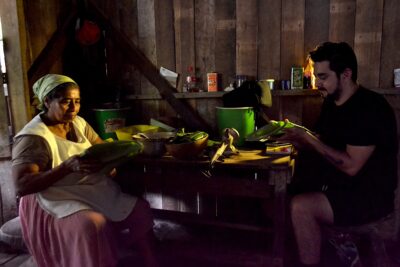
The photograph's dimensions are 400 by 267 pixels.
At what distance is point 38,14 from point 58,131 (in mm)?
1894

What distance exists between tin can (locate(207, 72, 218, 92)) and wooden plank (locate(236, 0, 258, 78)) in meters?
0.27

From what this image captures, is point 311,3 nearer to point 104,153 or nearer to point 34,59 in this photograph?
point 104,153

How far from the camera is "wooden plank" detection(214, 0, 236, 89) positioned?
3939mm

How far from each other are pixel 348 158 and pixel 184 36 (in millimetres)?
2456

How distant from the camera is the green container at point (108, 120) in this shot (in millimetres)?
4062

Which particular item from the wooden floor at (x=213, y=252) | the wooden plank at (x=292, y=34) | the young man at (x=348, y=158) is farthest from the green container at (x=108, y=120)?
the young man at (x=348, y=158)

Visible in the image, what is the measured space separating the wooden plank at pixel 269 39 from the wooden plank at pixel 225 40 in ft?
1.02

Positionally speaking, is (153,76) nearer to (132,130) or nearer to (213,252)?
(132,130)

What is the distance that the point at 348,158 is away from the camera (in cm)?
262

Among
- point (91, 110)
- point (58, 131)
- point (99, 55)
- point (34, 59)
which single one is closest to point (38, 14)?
point (34, 59)

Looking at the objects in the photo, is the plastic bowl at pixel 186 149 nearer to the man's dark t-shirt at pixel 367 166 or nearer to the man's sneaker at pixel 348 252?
the man's dark t-shirt at pixel 367 166

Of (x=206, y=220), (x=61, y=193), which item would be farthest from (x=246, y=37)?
(x=61, y=193)

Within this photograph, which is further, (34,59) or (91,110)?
(91,110)

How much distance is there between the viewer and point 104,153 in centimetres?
259
